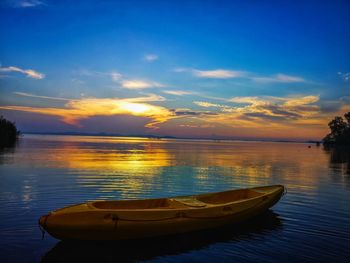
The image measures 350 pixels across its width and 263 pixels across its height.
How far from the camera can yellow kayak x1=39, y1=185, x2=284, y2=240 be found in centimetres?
962

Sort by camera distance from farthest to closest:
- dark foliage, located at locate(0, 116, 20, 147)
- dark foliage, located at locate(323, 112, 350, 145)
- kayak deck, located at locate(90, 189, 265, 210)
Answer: dark foliage, located at locate(323, 112, 350, 145)
dark foliage, located at locate(0, 116, 20, 147)
kayak deck, located at locate(90, 189, 265, 210)

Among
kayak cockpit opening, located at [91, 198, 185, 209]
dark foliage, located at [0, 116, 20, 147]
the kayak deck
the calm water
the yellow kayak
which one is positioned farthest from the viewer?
dark foliage, located at [0, 116, 20, 147]

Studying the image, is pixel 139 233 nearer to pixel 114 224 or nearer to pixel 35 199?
pixel 114 224

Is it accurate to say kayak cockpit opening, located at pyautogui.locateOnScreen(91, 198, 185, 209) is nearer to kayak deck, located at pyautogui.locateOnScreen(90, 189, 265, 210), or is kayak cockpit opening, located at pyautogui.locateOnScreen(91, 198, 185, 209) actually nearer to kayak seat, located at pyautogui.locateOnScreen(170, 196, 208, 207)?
kayak deck, located at pyautogui.locateOnScreen(90, 189, 265, 210)

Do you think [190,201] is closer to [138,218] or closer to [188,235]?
[188,235]

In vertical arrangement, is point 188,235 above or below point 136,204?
below

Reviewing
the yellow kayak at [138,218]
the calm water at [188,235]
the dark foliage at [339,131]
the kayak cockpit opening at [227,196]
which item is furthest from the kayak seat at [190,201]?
the dark foliage at [339,131]

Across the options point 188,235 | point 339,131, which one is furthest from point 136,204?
point 339,131

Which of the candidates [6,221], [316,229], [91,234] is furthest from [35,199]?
[316,229]

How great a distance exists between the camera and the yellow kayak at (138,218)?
9.62m

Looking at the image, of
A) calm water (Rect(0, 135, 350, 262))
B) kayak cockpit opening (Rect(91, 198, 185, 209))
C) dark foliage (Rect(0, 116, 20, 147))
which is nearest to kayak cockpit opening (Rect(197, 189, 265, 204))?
→ calm water (Rect(0, 135, 350, 262))

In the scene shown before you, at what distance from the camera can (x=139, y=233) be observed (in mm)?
10484

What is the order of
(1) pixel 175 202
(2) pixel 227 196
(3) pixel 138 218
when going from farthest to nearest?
(2) pixel 227 196 → (1) pixel 175 202 → (3) pixel 138 218

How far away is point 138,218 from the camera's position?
10367 millimetres
